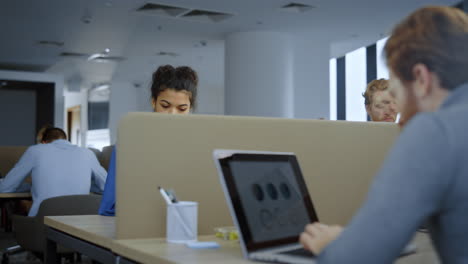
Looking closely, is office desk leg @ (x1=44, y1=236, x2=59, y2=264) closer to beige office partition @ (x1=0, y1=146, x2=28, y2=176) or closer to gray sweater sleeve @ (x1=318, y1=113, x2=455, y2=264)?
gray sweater sleeve @ (x1=318, y1=113, x2=455, y2=264)

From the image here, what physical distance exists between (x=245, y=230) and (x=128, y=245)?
34 centimetres

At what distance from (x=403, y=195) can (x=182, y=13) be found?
7.74 m

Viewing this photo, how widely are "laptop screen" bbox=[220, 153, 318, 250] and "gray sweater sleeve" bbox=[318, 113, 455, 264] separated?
0.40 metres

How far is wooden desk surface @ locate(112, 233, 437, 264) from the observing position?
1178 millimetres

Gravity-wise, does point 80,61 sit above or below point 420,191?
above

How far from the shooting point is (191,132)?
1.55m

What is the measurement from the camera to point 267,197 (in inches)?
50.6

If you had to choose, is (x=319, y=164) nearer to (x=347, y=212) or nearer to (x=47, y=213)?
(x=347, y=212)

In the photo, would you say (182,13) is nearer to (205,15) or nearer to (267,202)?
(205,15)

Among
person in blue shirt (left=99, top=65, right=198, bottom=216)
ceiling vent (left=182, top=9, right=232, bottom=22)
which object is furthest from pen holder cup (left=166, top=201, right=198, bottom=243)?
ceiling vent (left=182, top=9, right=232, bottom=22)

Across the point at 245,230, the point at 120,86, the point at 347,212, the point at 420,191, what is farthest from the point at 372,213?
the point at 120,86

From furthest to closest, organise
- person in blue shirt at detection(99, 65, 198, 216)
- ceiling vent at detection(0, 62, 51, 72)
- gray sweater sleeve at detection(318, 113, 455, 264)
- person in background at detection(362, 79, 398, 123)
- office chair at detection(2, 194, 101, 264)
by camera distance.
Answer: ceiling vent at detection(0, 62, 51, 72)
person in background at detection(362, 79, 398, 123)
office chair at detection(2, 194, 101, 264)
person in blue shirt at detection(99, 65, 198, 216)
gray sweater sleeve at detection(318, 113, 455, 264)

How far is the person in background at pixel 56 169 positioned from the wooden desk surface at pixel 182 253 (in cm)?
277

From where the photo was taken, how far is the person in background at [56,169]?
4.04 meters
